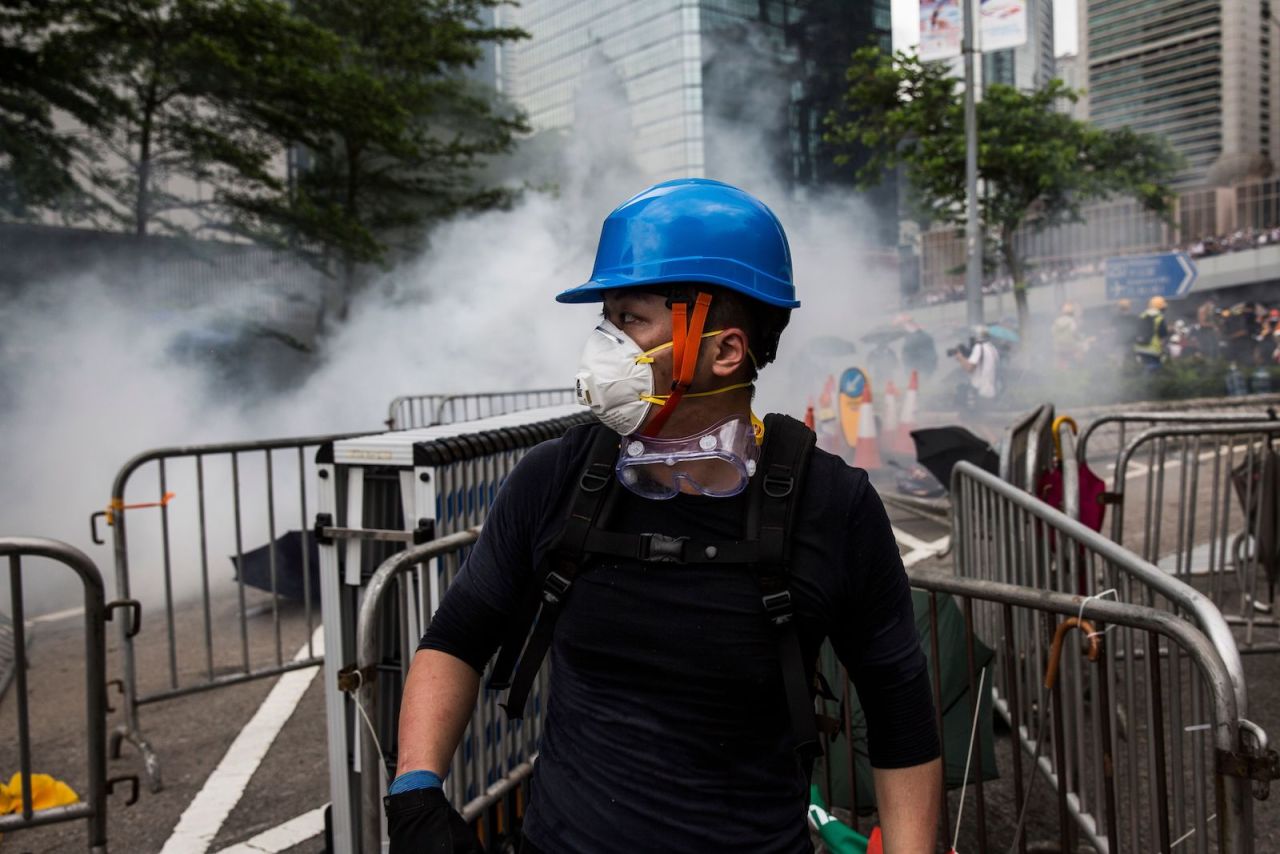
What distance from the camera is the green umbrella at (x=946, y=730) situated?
2.90m

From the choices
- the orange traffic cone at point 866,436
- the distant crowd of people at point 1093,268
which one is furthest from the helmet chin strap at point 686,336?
the distant crowd of people at point 1093,268

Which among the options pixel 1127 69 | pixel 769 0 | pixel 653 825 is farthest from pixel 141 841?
pixel 1127 69

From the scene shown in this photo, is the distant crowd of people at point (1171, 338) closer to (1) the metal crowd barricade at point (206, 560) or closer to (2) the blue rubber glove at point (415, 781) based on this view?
(1) the metal crowd barricade at point (206, 560)

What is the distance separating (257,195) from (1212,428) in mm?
15868

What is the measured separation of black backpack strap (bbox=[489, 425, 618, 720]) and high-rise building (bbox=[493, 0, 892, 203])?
1135 centimetres

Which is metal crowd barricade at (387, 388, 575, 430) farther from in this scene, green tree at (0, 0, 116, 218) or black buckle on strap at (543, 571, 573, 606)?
black buckle on strap at (543, 571, 573, 606)

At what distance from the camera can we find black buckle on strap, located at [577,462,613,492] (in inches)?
56.0

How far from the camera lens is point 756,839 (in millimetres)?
1342

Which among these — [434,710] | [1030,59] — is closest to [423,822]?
[434,710]

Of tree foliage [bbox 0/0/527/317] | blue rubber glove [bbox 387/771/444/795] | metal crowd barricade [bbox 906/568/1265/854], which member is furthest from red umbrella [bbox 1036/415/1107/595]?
tree foliage [bbox 0/0/527/317]

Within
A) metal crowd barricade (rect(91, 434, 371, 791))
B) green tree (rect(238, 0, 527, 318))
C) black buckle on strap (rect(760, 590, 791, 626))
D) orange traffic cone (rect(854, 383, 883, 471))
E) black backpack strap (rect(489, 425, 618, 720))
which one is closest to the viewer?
black buckle on strap (rect(760, 590, 791, 626))

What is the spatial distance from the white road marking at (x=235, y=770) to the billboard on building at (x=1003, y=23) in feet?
30.9

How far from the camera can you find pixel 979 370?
1653 centimetres

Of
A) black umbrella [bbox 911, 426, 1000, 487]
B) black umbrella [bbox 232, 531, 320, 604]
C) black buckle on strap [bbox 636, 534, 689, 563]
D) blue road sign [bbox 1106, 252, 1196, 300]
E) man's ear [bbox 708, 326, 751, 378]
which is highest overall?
blue road sign [bbox 1106, 252, 1196, 300]
